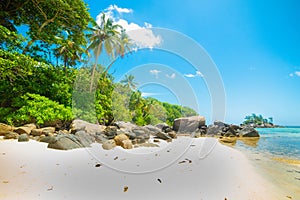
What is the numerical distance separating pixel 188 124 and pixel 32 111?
1622 centimetres

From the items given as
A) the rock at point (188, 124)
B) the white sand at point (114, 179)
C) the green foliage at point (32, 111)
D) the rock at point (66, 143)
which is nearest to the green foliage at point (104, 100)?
the green foliage at point (32, 111)

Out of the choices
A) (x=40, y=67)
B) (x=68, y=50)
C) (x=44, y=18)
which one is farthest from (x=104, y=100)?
(x=44, y=18)

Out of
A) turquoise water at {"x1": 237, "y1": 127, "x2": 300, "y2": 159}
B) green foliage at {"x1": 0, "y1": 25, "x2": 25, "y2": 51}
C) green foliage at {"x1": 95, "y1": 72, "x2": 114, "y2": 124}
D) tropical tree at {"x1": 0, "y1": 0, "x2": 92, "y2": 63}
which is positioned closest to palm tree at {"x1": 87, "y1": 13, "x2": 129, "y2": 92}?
green foliage at {"x1": 95, "y1": 72, "x2": 114, "y2": 124}

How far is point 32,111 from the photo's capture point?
822 cm

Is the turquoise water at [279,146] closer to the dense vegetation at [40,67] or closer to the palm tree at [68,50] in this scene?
the dense vegetation at [40,67]

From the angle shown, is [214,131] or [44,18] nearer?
[44,18]

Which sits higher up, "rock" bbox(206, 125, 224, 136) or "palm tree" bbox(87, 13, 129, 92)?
"palm tree" bbox(87, 13, 129, 92)

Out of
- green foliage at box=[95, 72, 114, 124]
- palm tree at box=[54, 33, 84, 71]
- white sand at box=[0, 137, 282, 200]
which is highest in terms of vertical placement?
palm tree at box=[54, 33, 84, 71]

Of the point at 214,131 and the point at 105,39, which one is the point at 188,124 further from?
the point at 105,39

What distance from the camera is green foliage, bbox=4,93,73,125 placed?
8.15 m

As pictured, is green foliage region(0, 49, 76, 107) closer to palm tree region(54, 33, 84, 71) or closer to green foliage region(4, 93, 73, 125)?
green foliage region(4, 93, 73, 125)

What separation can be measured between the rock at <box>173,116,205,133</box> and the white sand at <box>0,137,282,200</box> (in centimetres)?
1620

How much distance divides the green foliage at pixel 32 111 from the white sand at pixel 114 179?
477 centimetres

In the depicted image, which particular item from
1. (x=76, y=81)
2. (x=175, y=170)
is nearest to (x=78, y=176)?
(x=175, y=170)
